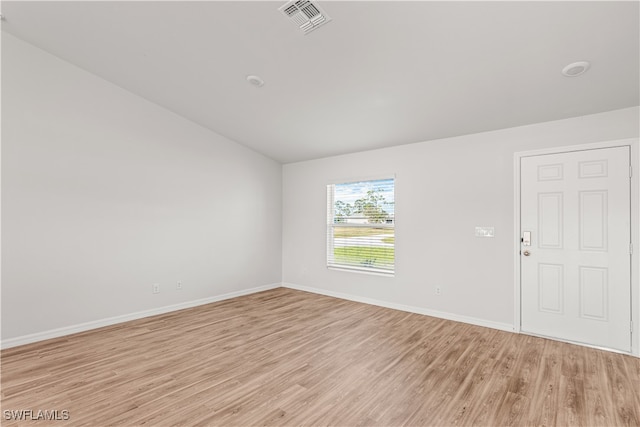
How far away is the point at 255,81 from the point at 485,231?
352 cm

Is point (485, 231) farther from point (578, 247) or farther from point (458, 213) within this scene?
point (578, 247)

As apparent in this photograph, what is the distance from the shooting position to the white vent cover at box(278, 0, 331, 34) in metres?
2.37

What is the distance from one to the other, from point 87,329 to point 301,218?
3.74m

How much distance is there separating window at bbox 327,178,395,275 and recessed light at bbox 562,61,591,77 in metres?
2.55

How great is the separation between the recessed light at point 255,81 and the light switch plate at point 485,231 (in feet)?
11.1

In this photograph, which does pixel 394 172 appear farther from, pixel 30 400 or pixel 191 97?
pixel 30 400

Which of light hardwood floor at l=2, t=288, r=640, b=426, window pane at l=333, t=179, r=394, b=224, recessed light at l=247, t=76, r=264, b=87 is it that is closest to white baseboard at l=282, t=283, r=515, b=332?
light hardwood floor at l=2, t=288, r=640, b=426

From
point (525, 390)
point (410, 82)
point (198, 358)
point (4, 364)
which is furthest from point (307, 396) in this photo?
point (410, 82)

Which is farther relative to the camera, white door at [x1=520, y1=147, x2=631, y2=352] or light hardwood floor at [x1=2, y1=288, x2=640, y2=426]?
white door at [x1=520, y1=147, x2=631, y2=352]

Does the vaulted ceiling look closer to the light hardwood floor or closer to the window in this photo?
the window

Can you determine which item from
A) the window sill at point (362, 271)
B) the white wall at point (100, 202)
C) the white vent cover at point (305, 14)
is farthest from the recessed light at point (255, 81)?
the window sill at point (362, 271)

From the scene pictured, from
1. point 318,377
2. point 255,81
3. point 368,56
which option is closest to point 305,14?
point 368,56

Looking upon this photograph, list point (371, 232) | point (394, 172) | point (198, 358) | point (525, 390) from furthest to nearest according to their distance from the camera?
point (371, 232) < point (394, 172) < point (198, 358) < point (525, 390)

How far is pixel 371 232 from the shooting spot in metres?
5.21
